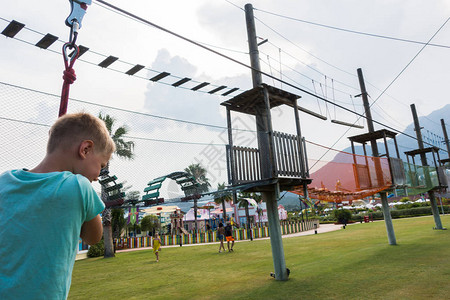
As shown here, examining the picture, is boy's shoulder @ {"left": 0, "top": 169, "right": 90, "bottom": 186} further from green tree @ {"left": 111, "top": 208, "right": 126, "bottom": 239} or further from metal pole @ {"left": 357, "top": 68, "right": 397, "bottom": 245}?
green tree @ {"left": 111, "top": 208, "right": 126, "bottom": 239}

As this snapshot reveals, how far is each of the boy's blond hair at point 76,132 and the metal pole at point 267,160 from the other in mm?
6759

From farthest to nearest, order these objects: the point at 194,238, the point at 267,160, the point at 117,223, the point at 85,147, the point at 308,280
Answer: the point at 117,223 → the point at 194,238 → the point at 267,160 → the point at 308,280 → the point at 85,147

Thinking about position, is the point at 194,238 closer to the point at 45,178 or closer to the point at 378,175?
the point at 378,175

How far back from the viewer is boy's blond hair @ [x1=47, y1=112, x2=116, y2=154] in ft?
3.95

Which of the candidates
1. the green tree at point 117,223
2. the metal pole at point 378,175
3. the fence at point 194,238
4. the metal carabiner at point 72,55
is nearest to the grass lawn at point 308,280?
the metal pole at point 378,175

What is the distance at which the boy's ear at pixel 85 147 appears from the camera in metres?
1.21

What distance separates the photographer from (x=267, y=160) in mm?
8234

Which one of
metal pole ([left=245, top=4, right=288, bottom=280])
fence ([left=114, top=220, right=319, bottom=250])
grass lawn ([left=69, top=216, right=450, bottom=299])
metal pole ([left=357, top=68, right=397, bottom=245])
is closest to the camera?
grass lawn ([left=69, top=216, right=450, bottom=299])

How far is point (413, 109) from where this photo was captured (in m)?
22.2

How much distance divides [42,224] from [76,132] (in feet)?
1.30

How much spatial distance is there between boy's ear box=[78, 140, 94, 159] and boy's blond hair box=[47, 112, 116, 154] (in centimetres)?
2

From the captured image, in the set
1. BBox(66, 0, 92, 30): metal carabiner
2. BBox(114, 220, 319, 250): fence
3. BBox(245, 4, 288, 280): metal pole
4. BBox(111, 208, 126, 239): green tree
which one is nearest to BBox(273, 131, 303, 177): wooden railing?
BBox(245, 4, 288, 280): metal pole

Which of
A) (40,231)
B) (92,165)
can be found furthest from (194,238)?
(40,231)

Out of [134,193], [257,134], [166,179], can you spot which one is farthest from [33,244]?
[134,193]
